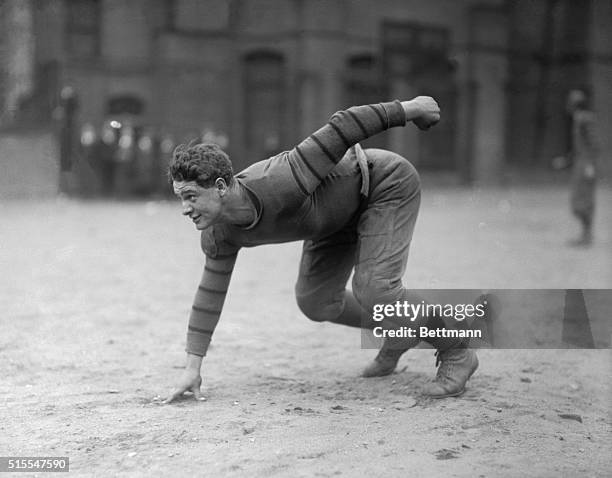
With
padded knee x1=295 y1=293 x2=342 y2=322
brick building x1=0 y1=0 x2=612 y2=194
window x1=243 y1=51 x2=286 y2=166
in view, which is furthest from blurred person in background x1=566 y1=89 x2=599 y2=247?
window x1=243 y1=51 x2=286 y2=166

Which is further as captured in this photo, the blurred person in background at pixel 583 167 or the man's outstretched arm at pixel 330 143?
the blurred person in background at pixel 583 167

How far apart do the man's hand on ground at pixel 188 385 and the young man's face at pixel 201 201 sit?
800 mm

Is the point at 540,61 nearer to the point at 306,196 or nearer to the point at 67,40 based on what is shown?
the point at 67,40

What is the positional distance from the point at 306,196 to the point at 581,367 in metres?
2.25

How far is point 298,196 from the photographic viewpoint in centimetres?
360

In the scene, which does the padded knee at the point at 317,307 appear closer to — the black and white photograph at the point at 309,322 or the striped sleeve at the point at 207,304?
the black and white photograph at the point at 309,322

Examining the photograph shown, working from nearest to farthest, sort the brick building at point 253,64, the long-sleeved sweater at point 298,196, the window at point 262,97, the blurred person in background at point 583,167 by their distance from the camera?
1. the long-sleeved sweater at point 298,196
2. the blurred person in background at point 583,167
3. the brick building at point 253,64
4. the window at point 262,97

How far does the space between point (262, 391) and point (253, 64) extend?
18945 millimetres

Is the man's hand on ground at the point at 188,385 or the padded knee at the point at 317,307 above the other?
the padded knee at the point at 317,307

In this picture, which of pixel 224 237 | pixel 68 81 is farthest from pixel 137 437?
pixel 68 81

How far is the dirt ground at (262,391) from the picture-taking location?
10.6ft

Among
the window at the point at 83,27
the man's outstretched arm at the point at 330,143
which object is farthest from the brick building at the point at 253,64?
the man's outstretched arm at the point at 330,143

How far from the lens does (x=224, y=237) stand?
12.4 ft

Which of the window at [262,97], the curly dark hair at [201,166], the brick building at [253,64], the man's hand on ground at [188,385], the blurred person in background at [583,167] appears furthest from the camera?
the window at [262,97]
